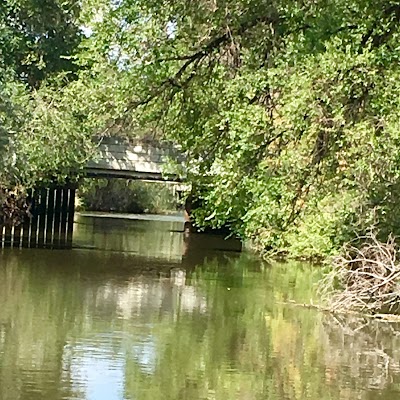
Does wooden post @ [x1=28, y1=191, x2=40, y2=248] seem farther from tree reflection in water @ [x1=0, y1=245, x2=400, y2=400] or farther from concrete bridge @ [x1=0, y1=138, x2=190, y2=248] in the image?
tree reflection in water @ [x1=0, y1=245, x2=400, y2=400]

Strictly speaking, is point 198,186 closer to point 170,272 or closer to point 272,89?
point 170,272

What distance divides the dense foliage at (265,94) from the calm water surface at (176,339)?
2.20 m

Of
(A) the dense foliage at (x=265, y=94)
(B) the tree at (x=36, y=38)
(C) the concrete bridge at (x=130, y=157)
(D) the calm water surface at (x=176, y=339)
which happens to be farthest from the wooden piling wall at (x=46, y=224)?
(A) the dense foliage at (x=265, y=94)

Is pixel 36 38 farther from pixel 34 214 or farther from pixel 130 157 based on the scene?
pixel 34 214

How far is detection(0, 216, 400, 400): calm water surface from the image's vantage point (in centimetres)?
968

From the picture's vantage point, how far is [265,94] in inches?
649

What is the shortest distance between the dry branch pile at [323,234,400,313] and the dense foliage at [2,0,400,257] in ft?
4.05

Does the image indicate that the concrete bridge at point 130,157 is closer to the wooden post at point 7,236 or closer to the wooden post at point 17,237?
the wooden post at point 17,237

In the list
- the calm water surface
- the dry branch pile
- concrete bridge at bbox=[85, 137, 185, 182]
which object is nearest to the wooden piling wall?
concrete bridge at bbox=[85, 137, 185, 182]

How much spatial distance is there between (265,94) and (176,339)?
565 centimetres

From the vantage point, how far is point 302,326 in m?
14.2

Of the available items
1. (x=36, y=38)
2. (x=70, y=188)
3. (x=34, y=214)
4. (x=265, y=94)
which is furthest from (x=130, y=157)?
(x=265, y=94)

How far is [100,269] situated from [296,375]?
11.6 metres

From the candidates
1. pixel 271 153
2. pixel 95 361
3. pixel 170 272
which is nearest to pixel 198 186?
pixel 170 272
